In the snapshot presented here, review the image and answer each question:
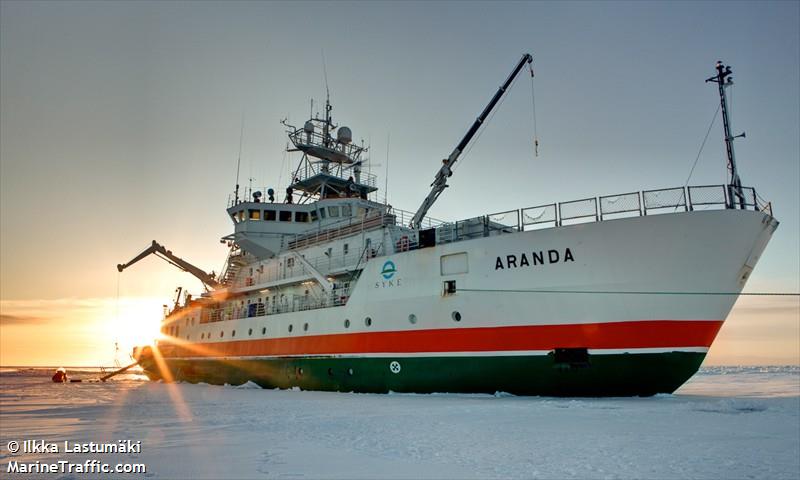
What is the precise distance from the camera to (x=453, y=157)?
26.5 meters

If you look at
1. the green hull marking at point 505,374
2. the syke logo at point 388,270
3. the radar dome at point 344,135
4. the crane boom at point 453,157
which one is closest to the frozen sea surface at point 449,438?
the green hull marking at point 505,374

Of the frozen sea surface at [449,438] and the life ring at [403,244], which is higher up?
the life ring at [403,244]

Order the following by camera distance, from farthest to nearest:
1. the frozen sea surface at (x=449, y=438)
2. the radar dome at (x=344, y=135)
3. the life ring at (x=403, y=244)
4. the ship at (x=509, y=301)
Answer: the radar dome at (x=344, y=135) < the life ring at (x=403, y=244) < the ship at (x=509, y=301) < the frozen sea surface at (x=449, y=438)

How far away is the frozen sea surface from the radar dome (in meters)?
23.6

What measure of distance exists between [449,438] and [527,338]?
345 inches

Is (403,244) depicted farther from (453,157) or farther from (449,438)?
(449,438)

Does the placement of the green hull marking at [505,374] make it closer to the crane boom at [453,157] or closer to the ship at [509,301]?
the ship at [509,301]

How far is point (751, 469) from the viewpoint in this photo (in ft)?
23.5

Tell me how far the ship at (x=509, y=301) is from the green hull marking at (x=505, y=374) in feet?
0.16

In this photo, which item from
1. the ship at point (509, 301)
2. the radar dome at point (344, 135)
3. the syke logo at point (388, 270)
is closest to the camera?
the ship at point (509, 301)

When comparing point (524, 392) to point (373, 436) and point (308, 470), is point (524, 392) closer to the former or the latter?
point (373, 436)

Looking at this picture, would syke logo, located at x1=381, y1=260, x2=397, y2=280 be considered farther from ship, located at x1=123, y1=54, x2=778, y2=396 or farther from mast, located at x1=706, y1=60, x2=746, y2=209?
mast, located at x1=706, y1=60, x2=746, y2=209

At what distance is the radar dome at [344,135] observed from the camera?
36031mm

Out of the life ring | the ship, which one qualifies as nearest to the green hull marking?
the ship
